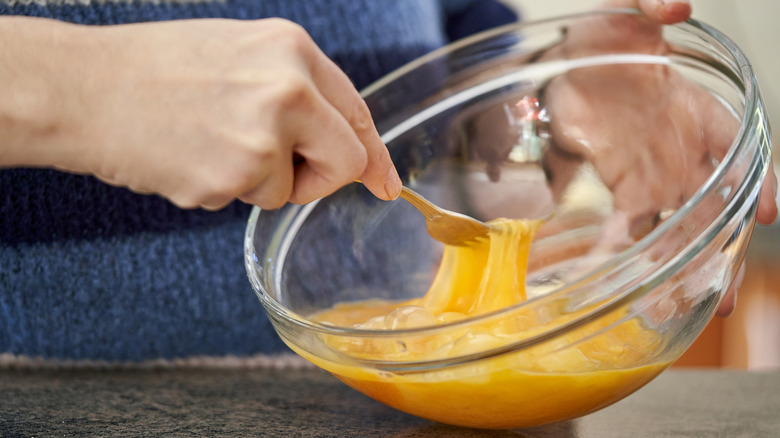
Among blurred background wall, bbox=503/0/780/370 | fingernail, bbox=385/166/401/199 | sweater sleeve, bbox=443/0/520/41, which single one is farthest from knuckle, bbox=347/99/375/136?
blurred background wall, bbox=503/0/780/370

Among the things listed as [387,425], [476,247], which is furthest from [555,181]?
[387,425]

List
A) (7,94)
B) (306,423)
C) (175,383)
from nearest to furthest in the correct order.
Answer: (7,94) < (306,423) < (175,383)

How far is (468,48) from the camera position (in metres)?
0.60

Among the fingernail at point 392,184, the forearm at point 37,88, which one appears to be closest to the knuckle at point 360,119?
the fingernail at point 392,184

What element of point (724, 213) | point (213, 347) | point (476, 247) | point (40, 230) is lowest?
point (213, 347)

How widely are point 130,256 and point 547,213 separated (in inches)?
13.7

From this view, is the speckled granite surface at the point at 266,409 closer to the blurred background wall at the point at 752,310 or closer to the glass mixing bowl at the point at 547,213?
the glass mixing bowl at the point at 547,213

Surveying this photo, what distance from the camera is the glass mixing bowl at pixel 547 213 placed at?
0.33 metres

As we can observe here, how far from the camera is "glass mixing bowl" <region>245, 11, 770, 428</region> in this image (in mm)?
328

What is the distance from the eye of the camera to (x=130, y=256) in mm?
560

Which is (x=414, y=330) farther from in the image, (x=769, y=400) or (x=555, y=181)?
(x=769, y=400)

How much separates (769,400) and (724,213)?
0.31m

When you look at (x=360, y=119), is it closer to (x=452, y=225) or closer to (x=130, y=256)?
(x=452, y=225)

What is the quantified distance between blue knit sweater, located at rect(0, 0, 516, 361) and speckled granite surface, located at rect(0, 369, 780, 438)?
0.03 m
